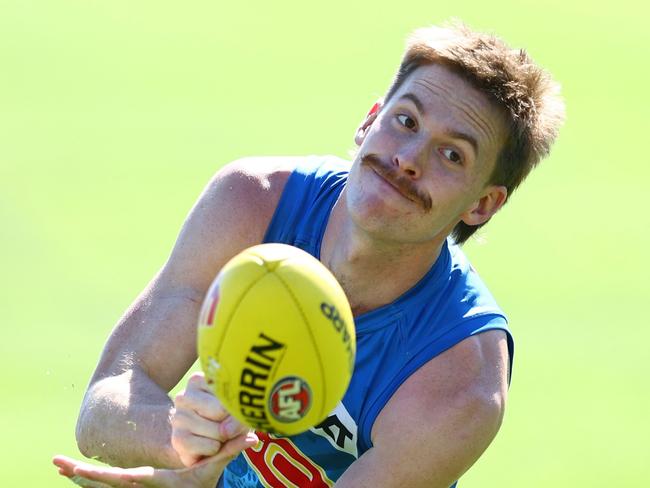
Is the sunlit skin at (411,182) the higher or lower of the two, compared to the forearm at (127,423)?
higher

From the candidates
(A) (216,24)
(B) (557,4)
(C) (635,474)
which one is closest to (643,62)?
(B) (557,4)

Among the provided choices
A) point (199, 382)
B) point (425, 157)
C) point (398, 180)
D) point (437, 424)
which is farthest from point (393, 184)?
point (199, 382)

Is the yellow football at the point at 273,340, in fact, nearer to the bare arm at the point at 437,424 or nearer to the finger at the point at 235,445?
the finger at the point at 235,445

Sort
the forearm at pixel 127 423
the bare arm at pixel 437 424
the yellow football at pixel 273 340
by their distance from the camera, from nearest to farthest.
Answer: the yellow football at pixel 273 340, the forearm at pixel 127 423, the bare arm at pixel 437 424

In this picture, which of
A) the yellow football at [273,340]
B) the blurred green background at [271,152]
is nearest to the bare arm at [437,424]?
the yellow football at [273,340]

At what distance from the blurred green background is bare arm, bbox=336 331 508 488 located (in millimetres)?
1176

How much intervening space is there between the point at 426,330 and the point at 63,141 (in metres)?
6.18

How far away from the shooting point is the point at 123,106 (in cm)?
1033

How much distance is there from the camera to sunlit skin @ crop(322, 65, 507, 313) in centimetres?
391

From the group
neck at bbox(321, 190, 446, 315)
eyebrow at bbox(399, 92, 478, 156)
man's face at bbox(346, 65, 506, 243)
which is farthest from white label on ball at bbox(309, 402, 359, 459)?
eyebrow at bbox(399, 92, 478, 156)

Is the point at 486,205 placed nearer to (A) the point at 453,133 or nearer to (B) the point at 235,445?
(A) the point at 453,133

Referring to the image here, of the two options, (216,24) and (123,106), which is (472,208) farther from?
(216,24)

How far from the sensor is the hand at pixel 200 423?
3.30m

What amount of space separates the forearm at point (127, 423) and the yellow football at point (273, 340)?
61 cm
